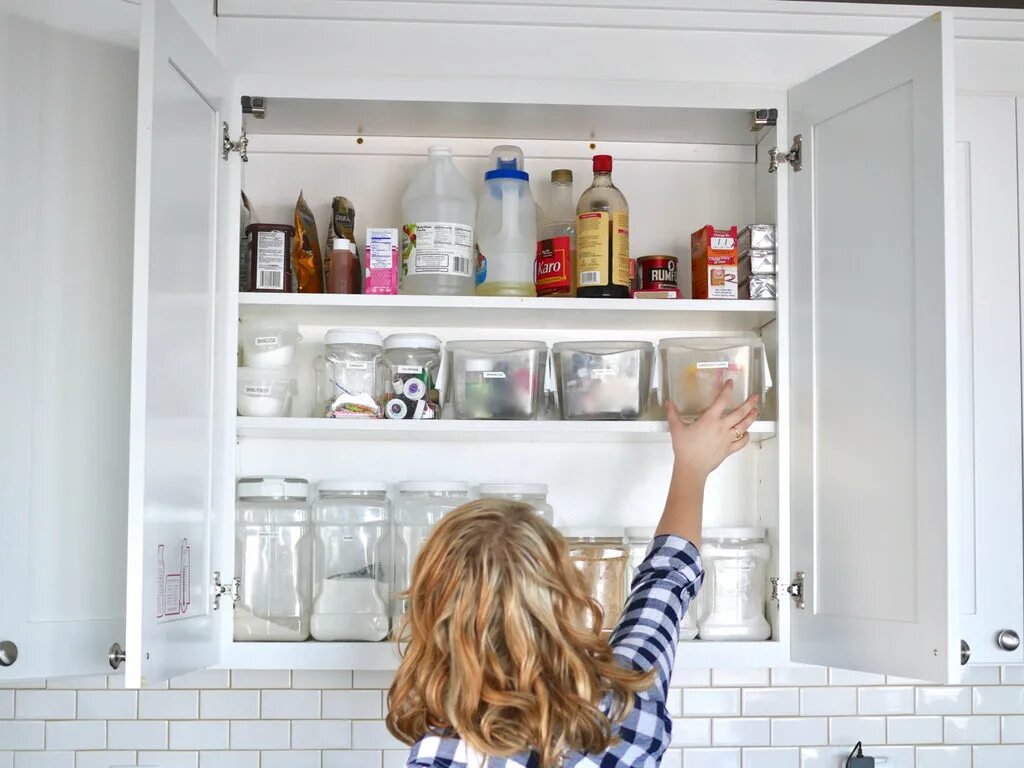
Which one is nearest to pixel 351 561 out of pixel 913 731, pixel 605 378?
pixel 605 378

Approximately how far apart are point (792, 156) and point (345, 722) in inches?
53.8

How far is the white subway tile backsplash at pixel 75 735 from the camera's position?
7.25 ft

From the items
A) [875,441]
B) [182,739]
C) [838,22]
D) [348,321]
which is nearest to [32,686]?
[182,739]

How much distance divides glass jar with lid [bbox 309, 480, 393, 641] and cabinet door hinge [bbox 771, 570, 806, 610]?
0.66 metres

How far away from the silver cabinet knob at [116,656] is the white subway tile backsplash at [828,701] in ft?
4.37

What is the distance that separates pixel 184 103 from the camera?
5.52 ft

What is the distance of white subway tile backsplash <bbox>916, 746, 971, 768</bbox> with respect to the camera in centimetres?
229

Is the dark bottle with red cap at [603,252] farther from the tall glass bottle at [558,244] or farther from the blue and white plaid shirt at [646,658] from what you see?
the blue and white plaid shirt at [646,658]

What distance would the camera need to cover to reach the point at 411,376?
1932mm

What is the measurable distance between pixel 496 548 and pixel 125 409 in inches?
29.0

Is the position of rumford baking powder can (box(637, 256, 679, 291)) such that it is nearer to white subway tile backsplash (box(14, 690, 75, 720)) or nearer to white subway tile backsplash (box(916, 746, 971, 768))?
white subway tile backsplash (box(916, 746, 971, 768))

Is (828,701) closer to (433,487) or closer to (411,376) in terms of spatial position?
(433,487)

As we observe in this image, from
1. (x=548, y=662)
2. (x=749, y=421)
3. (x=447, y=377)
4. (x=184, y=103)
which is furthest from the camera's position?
(x=447, y=377)

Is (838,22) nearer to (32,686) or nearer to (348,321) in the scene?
(348,321)
